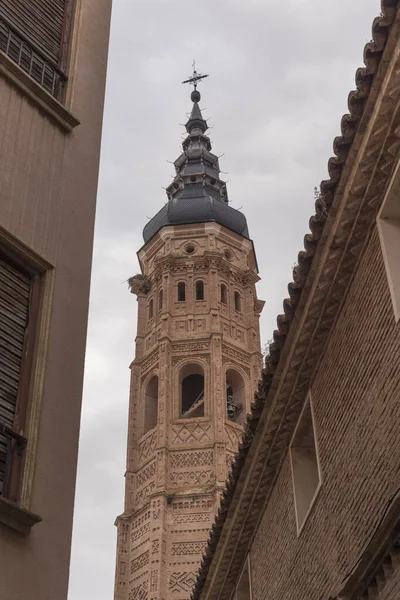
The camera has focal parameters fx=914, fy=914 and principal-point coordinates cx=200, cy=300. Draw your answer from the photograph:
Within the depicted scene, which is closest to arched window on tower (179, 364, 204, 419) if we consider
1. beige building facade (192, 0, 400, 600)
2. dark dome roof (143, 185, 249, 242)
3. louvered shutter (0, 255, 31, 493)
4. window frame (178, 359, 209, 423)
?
window frame (178, 359, 209, 423)

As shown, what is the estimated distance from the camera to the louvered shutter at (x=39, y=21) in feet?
27.7

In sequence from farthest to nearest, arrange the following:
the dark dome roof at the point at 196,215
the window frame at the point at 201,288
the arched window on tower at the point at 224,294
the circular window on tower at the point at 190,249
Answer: the dark dome roof at the point at 196,215
the circular window on tower at the point at 190,249
the arched window on tower at the point at 224,294
the window frame at the point at 201,288

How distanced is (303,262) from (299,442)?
261 centimetres

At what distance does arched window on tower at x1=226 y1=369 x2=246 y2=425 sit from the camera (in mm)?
36031

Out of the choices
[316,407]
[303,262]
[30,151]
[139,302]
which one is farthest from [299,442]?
[139,302]

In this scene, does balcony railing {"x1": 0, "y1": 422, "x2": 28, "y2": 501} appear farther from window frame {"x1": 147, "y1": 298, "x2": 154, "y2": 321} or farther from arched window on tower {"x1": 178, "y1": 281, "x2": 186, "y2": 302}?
window frame {"x1": 147, "y1": 298, "x2": 154, "y2": 321}

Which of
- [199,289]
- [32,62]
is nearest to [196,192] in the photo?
[199,289]

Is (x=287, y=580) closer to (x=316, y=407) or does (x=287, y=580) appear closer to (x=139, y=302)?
(x=316, y=407)

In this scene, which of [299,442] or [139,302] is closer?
[299,442]

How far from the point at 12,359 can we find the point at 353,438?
11.2 ft

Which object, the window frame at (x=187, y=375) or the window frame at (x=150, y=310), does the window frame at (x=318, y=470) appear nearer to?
the window frame at (x=187, y=375)

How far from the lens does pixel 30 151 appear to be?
7.82 m

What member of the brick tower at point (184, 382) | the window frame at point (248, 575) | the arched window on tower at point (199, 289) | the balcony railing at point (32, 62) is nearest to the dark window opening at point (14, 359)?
the balcony railing at point (32, 62)

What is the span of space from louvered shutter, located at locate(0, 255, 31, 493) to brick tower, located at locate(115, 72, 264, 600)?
24266 mm
